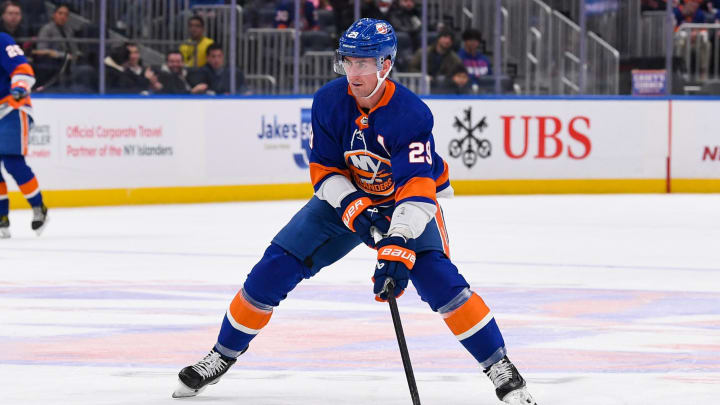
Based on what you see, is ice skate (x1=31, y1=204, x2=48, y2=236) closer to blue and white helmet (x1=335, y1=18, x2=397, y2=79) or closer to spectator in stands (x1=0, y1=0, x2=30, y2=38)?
spectator in stands (x1=0, y1=0, x2=30, y2=38)

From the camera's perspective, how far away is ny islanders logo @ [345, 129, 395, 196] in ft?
13.8

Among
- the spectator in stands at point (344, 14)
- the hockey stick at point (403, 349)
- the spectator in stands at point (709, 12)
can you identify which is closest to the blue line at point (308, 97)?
the spectator in stands at point (344, 14)

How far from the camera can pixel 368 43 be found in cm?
406

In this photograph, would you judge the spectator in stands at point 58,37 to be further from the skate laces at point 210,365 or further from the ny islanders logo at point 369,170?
the ny islanders logo at point 369,170

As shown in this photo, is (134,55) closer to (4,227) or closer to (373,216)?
(4,227)

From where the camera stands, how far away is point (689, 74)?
1512 centimetres

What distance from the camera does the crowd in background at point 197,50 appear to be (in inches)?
492

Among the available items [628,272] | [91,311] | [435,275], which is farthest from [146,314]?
[628,272]

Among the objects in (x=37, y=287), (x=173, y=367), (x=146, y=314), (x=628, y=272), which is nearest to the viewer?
(x=173, y=367)

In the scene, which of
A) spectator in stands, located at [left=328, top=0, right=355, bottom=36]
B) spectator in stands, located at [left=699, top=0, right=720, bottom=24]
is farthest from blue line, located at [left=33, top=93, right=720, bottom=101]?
spectator in stands, located at [left=699, top=0, right=720, bottom=24]

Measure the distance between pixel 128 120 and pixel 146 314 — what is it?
6.86 meters

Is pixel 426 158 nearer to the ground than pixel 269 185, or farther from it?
farther from it

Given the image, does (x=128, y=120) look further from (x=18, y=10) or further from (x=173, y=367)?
(x=173, y=367)

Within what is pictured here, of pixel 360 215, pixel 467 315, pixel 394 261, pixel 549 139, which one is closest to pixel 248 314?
pixel 360 215
